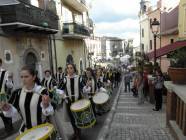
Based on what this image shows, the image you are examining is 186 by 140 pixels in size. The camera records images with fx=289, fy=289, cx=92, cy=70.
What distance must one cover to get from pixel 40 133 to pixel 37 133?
2.1 inches

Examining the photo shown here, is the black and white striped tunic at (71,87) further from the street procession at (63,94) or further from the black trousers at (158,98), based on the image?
the black trousers at (158,98)

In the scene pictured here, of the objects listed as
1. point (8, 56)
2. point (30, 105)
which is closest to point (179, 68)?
point (30, 105)

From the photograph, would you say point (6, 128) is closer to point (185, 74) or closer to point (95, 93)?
point (95, 93)

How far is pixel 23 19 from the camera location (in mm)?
14828

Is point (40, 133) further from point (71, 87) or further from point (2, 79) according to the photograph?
point (2, 79)

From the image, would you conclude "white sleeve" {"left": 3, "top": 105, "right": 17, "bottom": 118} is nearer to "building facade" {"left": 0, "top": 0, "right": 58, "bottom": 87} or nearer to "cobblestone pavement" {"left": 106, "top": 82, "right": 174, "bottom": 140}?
"cobblestone pavement" {"left": 106, "top": 82, "right": 174, "bottom": 140}

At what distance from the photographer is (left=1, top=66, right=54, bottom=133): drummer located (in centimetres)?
405

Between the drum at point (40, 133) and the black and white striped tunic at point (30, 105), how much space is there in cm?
18

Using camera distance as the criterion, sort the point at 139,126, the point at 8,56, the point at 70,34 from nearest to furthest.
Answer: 1. the point at 139,126
2. the point at 8,56
3. the point at 70,34

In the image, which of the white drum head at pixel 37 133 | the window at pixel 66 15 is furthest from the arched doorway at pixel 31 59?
→ the white drum head at pixel 37 133

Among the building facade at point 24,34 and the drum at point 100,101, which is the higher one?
the building facade at point 24,34

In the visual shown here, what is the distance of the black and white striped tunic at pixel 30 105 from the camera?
4.10m

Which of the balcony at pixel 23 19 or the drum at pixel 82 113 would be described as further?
the balcony at pixel 23 19

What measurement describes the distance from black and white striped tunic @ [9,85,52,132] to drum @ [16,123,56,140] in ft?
0.58
